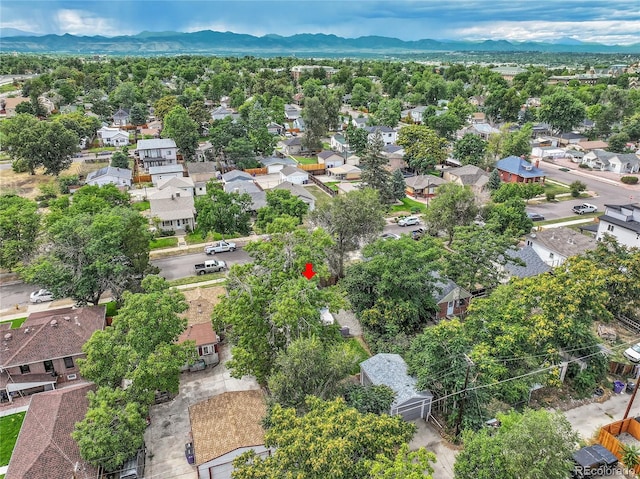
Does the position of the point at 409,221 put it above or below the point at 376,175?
below

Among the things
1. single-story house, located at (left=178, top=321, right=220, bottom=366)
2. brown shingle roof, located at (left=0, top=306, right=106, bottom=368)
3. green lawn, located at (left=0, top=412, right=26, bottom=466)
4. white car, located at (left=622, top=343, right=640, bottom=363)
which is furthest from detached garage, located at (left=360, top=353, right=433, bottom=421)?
green lawn, located at (left=0, top=412, right=26, bottom=466)

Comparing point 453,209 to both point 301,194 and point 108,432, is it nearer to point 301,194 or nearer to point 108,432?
point 301,194

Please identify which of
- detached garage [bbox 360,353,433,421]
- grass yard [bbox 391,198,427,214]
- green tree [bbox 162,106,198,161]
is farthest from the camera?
green tree [bbox 162,106,198,161]

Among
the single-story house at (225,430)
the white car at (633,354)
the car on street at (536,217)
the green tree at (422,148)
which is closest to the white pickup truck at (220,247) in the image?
the single-story house at (225,430)

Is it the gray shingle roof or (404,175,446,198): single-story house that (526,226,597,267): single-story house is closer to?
(404,175,446,198): single-story house

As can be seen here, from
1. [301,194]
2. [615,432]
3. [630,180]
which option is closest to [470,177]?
[301,194]

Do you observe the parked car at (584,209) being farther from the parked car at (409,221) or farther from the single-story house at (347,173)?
the single-story house at (347,173)

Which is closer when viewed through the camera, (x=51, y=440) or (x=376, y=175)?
(x=51, y=440)
